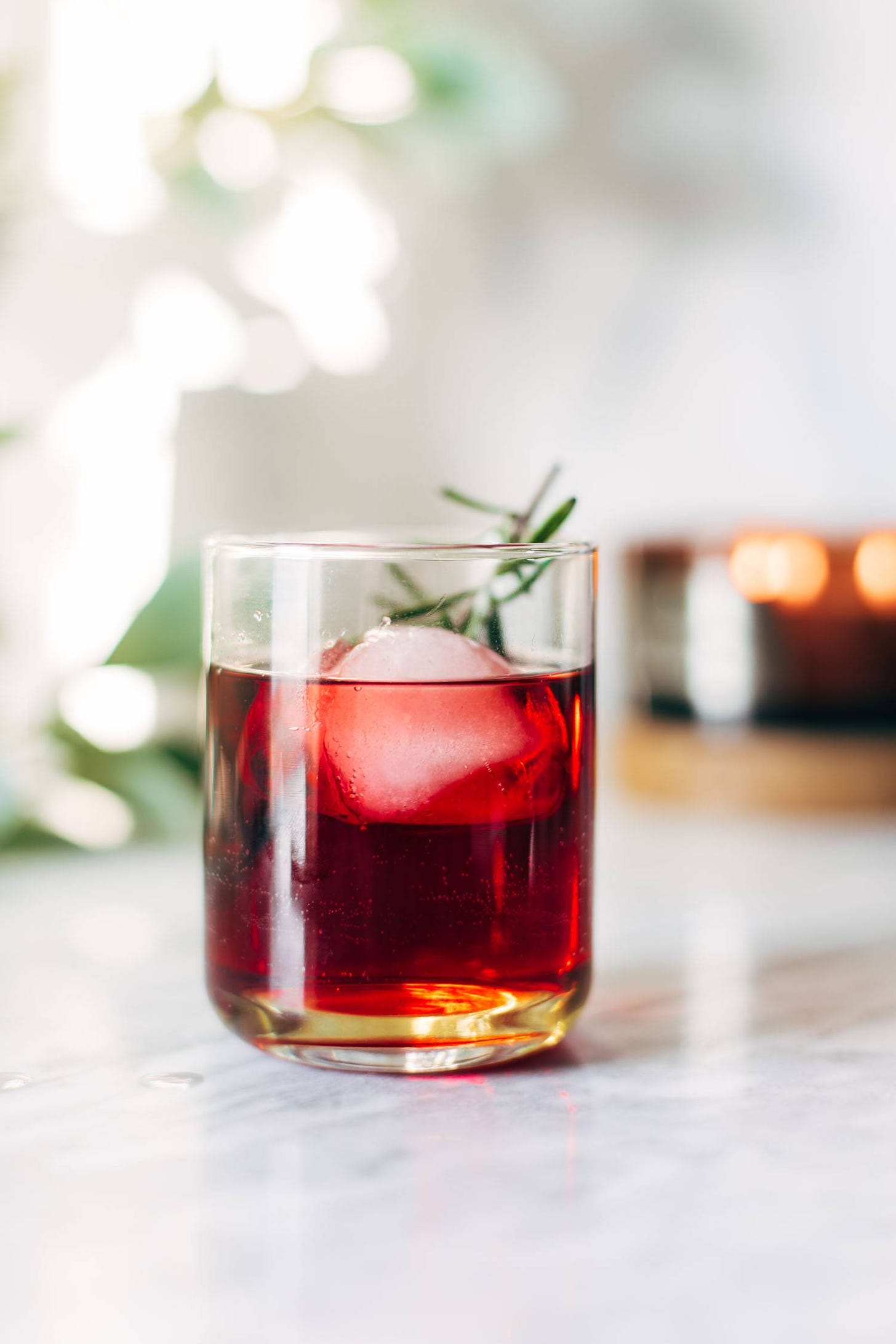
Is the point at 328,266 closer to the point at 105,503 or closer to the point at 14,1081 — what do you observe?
the point at 105,503

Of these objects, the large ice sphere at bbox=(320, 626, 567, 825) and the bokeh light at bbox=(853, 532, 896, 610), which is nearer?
the large ice sphere at bbox=(320, 626, 567, 825)

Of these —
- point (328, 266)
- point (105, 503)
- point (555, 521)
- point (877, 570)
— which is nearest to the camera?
point (555, 521)

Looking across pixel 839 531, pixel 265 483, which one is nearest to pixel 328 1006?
→ pixel 839 531

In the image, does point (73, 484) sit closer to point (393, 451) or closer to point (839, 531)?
point (393, 451)

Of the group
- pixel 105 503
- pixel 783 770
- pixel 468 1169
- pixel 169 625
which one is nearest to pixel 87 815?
pixel 169 625

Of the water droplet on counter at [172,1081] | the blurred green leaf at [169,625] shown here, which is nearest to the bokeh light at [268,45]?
the blurred green leaf at [169,625]

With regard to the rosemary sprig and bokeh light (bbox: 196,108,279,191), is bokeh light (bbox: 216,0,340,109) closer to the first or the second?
bokeh light (bbox: 196,108,279,191)

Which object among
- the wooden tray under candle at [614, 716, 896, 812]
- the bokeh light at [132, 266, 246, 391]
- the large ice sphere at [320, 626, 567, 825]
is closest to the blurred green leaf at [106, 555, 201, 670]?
Result: the bokeh light at [132, 266, 246, 391]
